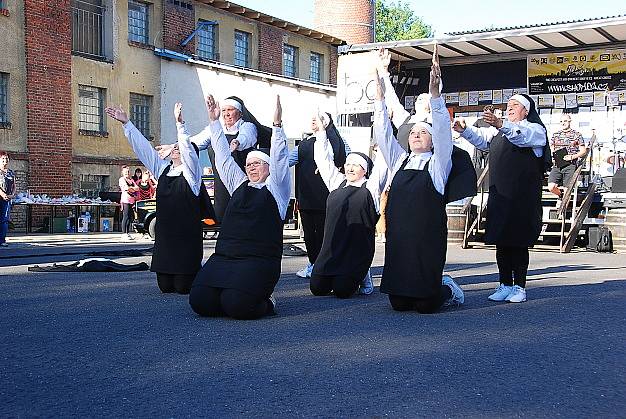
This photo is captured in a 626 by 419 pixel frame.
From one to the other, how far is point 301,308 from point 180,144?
205 centimetres

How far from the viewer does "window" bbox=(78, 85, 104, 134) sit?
2452 cm

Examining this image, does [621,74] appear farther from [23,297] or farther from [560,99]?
[23,297]

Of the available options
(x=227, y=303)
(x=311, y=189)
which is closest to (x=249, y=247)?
(x=227, y=303)

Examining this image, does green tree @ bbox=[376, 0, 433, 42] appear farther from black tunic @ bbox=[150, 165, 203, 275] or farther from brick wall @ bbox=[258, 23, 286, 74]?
black tunic @ bbox=[150, 165, 203, 275]

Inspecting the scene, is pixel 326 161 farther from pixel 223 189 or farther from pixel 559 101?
pixel 559 101

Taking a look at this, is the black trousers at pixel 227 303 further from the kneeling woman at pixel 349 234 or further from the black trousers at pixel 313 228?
the black trousers at pixel 313 228

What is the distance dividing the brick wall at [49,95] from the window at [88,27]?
0.72 m

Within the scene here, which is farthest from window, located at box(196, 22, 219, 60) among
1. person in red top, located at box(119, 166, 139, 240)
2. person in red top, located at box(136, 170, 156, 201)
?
person in red top, located at box(119, 166, 139, 240)

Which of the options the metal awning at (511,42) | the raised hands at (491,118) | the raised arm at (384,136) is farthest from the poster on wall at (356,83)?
the raised hands at (491,118)

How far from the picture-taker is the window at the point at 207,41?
28.5 metres

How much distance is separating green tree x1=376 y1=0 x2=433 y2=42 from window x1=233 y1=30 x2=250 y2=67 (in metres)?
44.0

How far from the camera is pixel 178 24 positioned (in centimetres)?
2728

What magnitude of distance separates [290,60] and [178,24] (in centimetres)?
628

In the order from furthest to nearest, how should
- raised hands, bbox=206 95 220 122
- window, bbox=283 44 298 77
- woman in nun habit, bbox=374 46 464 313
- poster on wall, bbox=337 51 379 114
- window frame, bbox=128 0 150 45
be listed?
window, bbox=283 44 298 77, window frame, bbox=128 0 150 45, poster on wall, bbox=337 51 379 114, raised hands, bbox=206 95 220 122, woman in nun habit, bbox=374 46 464 313
